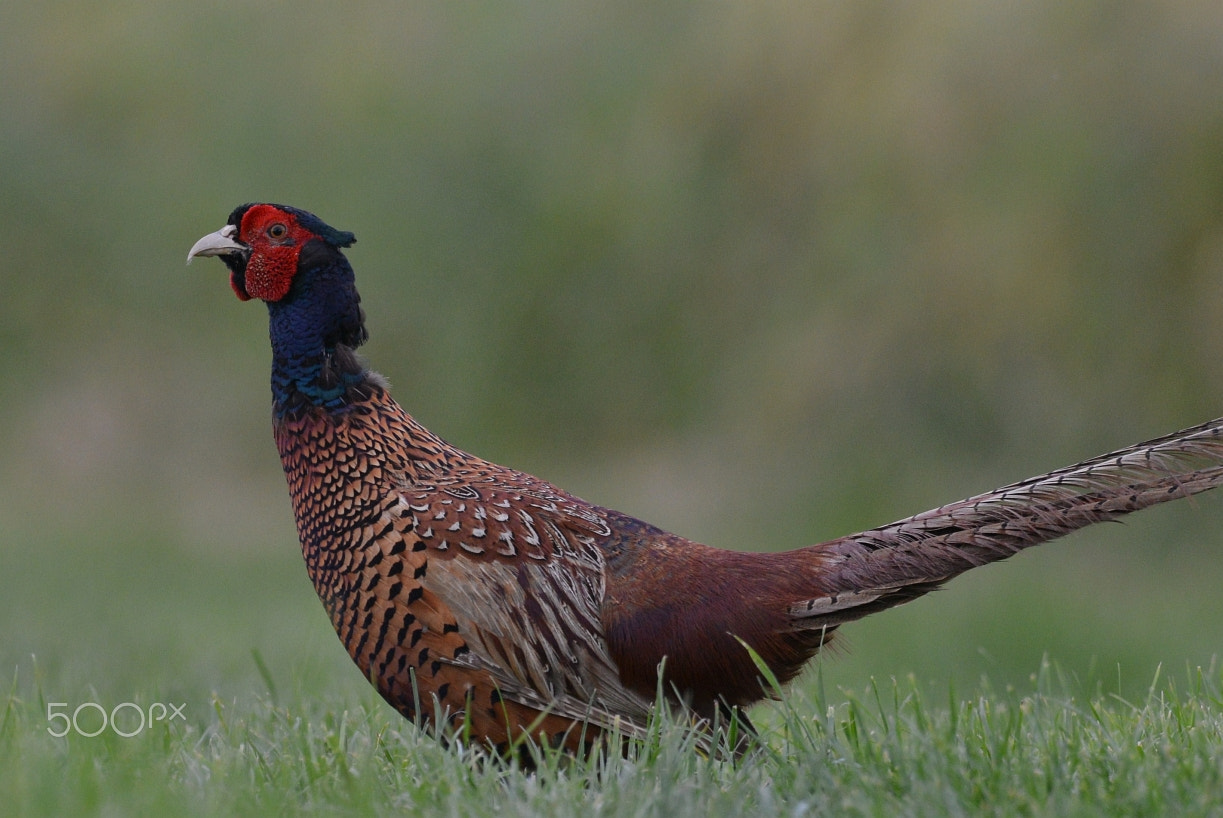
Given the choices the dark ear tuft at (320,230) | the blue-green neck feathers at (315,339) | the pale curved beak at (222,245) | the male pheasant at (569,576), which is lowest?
the male pheasant at (569,576)

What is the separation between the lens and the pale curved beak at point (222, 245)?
3500 millimetres

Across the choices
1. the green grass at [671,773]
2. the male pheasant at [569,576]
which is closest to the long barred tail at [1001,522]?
the male pheasant at [569,576]

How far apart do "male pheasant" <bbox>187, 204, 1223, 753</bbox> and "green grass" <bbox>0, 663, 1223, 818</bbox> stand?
164 mm

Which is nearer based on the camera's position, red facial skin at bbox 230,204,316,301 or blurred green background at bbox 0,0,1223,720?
red facial skin at bbox 230,204,316,301

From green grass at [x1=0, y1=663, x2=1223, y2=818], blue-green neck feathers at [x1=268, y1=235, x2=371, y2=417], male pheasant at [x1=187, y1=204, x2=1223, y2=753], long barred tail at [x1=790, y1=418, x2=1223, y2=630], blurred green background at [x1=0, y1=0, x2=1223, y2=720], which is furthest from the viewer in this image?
blurred green background at [x1=0, y1=0, x2=1223, y2=720]

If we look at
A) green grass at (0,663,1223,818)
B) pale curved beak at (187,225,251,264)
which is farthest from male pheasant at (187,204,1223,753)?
pale curved beak at (187,225,251,264)

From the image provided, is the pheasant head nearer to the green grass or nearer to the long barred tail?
the green grass

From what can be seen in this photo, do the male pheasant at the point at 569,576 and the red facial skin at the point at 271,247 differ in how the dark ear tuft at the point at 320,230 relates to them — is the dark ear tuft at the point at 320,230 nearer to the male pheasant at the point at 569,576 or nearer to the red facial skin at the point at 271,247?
the red facial skin at the point at 271,247

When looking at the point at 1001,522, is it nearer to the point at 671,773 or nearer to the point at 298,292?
the point at 671,773

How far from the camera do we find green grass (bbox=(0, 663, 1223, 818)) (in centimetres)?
240

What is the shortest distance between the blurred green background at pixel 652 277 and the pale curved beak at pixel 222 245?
2.23 meters

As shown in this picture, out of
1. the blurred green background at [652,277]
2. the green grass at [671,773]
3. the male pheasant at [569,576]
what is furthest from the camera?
the blurred green background at [652,277]

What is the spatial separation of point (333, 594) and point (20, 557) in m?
6.14

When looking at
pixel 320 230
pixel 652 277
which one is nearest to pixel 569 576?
pixel 320 230
